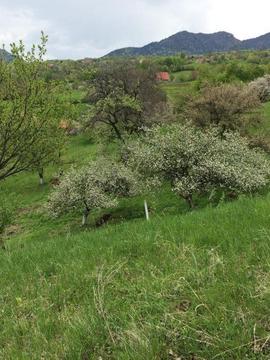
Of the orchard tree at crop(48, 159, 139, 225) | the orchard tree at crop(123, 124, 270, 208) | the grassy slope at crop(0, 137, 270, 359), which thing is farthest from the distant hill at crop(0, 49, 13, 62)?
the orchard tree at crop(48, 159, 139, 225)

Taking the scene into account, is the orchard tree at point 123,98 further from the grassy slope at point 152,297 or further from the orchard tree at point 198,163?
the grassy slope at point 152,297

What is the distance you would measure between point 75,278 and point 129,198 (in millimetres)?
30165

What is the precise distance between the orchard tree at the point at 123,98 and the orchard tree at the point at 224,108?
7.22m

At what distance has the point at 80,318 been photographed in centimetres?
523

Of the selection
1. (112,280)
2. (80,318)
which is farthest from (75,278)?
(80,318)

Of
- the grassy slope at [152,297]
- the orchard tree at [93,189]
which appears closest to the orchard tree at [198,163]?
the orchard tree at [93,189]

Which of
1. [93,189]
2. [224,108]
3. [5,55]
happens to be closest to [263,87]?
[224,108]

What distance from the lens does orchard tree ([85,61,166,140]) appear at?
42000 millimetres

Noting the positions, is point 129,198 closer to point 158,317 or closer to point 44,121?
point 44,121

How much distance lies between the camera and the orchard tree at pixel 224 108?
35344 millimetres

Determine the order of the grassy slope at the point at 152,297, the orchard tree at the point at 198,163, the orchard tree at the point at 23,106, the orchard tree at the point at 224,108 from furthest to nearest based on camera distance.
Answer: the orchard tree at the point at 224,108, the orchard tree at the point at 198,163, the orchard tree at the point at 23,106, the grassy slope at the point at 152,297

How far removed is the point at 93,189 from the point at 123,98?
12375mm

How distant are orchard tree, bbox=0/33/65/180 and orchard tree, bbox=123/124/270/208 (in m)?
9.04

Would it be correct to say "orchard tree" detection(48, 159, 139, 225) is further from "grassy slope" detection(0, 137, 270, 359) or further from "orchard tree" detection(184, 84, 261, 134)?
"grassy slope" detection(0, 137, 270, 359)
